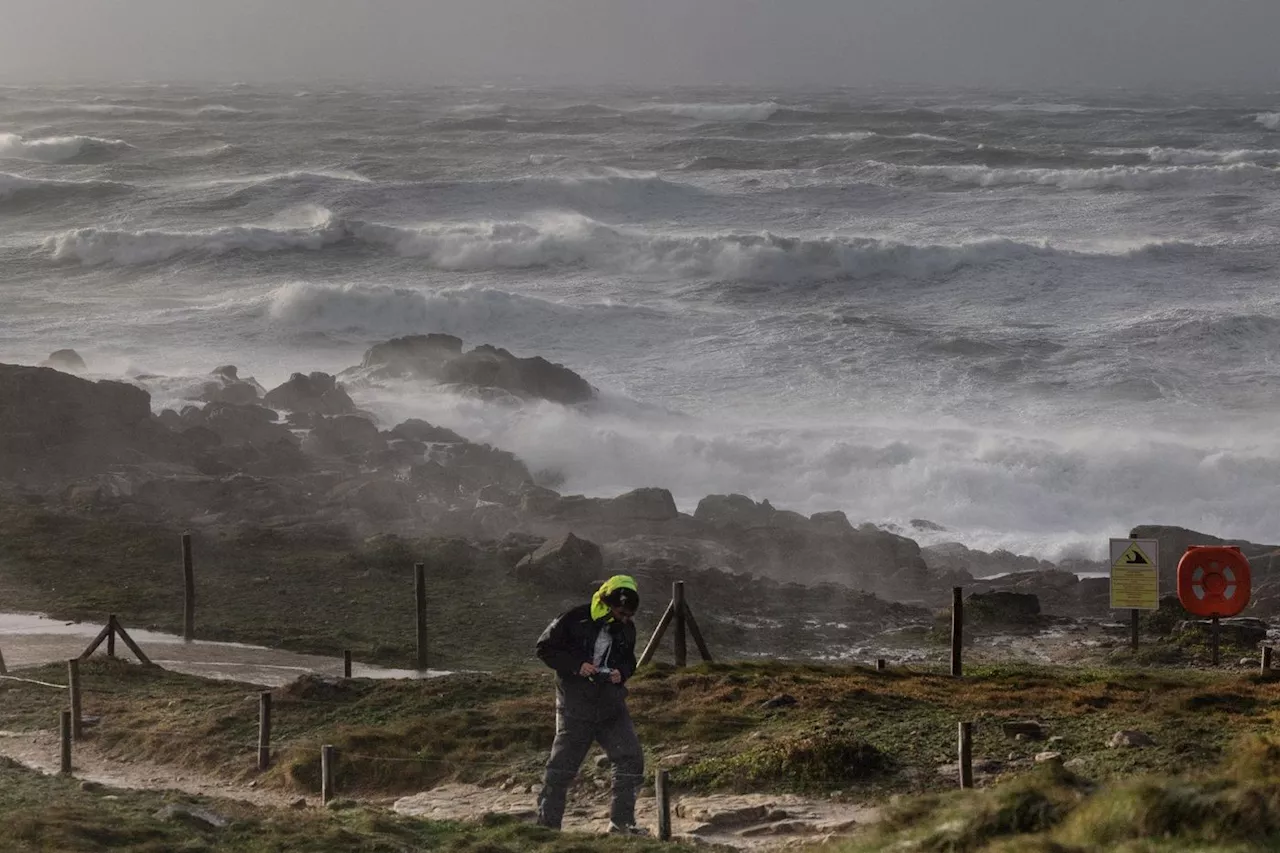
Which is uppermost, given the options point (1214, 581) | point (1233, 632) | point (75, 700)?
point (1214, 581)

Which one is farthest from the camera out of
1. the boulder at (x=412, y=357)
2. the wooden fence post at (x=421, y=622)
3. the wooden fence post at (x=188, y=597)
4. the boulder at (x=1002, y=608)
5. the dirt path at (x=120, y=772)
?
the boulder at (x=412, y=357)

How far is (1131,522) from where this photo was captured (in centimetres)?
2803

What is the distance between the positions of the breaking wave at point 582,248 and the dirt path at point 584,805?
41.3m

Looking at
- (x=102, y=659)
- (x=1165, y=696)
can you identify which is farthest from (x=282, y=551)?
(x=1165, y=696)

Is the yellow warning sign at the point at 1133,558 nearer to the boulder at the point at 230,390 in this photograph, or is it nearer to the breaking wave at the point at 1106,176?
the boulder at the point at 230,390

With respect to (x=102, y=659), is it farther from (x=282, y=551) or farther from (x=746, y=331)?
(x=746, y=331)

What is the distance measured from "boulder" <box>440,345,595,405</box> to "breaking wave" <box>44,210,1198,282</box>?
18.9 meters

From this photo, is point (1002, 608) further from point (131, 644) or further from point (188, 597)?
point (131, 644)

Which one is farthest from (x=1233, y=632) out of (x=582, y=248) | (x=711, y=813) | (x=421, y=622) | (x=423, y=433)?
(x=582, y=248)

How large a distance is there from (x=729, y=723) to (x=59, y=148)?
75.1 metres

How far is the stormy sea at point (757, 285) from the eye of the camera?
3084 cm

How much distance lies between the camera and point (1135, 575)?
16.0 meters

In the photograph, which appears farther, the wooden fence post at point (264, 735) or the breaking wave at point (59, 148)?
the breaking wave at point (59, 148)

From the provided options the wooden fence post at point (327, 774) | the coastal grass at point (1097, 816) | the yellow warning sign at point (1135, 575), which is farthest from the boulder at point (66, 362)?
the coastal grass at point (1097, 816)
